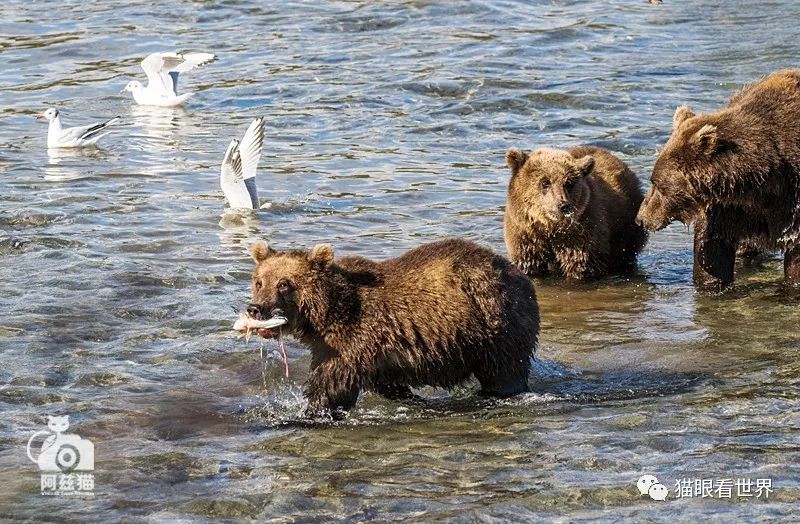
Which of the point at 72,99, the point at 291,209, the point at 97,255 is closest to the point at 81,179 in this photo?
the point at 291,209

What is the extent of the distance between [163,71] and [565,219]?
9.18 metres

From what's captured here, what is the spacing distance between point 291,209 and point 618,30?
1001 cm

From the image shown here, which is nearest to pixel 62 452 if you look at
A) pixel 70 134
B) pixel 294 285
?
pixel 294 285

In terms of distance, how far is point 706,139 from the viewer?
9.46 meters

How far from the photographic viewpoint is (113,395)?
762cm

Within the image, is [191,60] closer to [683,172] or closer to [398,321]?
[683,172]

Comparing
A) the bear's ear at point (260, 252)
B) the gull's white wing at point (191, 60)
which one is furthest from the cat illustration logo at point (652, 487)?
the gull's white wing at point (191, 60)

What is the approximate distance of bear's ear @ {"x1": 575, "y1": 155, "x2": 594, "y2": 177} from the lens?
10328 mm

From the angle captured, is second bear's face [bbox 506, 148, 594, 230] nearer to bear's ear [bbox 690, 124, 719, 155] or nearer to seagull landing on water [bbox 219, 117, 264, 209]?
bear's ear [bbox 690, 124, 719, 155]

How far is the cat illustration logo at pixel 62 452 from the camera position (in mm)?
6469

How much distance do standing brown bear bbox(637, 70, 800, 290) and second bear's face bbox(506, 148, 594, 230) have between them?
0.55 m

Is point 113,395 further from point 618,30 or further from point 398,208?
point 618,30

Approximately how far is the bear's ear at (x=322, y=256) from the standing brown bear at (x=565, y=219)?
127 inches

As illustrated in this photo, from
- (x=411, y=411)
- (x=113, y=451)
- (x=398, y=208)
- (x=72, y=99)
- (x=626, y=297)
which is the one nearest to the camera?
(x=113, y=451)
